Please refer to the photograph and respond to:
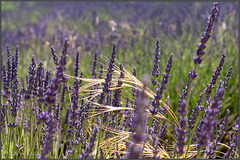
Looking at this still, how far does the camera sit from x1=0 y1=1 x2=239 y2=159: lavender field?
1.22 metres

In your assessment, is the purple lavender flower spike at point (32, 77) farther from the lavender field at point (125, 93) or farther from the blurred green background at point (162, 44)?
the blurred green background at point (162, 44)

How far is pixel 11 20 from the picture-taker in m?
9.92

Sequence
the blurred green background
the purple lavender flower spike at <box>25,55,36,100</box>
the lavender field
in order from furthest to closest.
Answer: the blurred green background → the purple lavender flower spike at <box>25,55,36,100</box> → the lavender field

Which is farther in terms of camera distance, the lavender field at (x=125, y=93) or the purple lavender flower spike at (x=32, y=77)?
the purple lavender flower spike at (x=32, y=77)

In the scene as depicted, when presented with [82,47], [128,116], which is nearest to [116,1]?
[82,47]

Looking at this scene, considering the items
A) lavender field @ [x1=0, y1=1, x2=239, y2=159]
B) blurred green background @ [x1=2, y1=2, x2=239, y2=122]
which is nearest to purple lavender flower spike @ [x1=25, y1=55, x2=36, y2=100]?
lavender field @ [x1=0, y1=1, x2=239, y2=159]

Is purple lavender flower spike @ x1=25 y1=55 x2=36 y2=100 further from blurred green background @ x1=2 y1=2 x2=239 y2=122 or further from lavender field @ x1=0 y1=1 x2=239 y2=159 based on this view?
blurred green background @ x1=2 y1=2 x2=239 y2=122

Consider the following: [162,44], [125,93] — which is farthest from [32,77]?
[162,44]

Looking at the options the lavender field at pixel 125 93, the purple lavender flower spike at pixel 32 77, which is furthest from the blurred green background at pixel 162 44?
the purple lavender flower spike at pixel 32 77

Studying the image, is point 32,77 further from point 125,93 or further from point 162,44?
point 162,44

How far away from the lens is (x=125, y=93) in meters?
2.42

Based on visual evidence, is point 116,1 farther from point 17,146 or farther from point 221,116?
point 17,146

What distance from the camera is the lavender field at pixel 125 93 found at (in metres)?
1.22

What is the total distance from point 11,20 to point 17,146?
A: 932 cm
